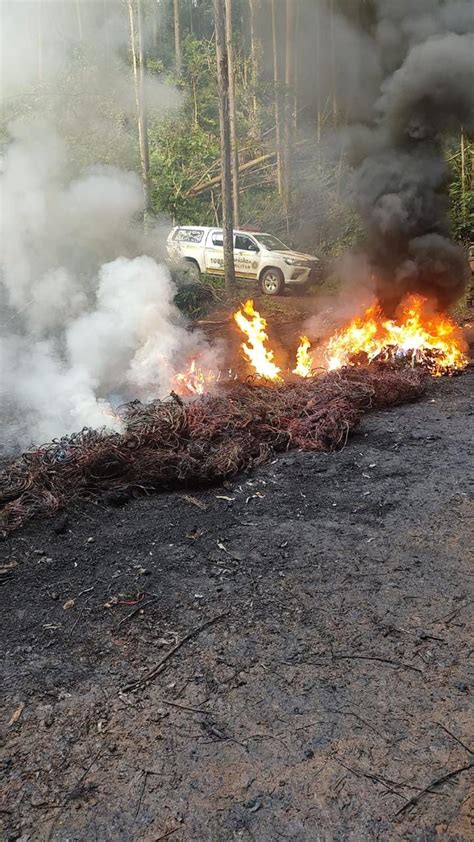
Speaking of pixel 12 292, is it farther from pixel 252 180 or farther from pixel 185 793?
pixel 252 180

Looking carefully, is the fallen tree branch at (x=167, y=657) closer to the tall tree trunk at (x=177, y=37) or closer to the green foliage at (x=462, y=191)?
the green foliage at (x=462, y=191)

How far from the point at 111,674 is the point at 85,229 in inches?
348

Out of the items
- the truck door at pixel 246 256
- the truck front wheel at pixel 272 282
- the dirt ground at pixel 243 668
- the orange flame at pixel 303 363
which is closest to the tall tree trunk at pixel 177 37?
the truck door at pixel 246 256

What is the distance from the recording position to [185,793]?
2.52 meters

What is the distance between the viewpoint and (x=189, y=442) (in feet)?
20.0

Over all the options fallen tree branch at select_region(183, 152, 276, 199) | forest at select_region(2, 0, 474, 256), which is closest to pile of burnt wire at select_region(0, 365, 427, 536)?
forest at select_region(2, 0, 474, 256)

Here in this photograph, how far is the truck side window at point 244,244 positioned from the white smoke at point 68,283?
3.25 m

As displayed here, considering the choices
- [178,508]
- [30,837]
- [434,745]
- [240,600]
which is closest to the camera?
[30,837]

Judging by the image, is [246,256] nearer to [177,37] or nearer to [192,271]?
[192,271]

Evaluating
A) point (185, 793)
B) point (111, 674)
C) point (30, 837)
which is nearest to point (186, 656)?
point (111, 674)

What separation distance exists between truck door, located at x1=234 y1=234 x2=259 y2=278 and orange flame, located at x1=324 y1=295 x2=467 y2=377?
209 inches

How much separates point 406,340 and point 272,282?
6.01m

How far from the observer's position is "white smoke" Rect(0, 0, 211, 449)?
7797 millimetres

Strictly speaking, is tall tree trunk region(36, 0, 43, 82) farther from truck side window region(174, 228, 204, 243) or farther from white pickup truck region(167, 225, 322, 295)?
truck side window region(174, 228, 204, 243)
